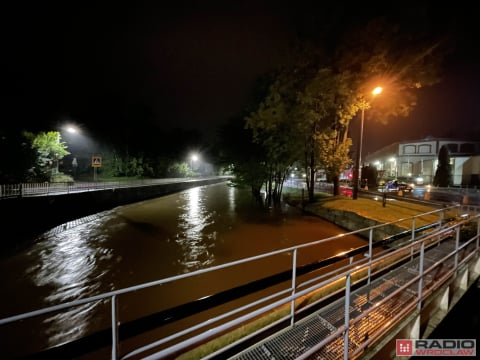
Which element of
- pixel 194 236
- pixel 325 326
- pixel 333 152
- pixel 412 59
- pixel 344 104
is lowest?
pixel 194 236

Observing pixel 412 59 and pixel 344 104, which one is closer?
pixel 412 59

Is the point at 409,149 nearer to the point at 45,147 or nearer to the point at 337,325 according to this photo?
the point at 337,325

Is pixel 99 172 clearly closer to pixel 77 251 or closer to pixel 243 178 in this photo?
pixel 243 178

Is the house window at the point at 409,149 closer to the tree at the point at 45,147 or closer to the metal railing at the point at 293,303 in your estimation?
the metal railing at the point at 293,303

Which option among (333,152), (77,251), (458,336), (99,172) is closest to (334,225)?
(333,152)

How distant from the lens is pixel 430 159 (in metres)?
43.7

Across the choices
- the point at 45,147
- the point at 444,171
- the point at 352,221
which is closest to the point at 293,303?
the point at 352,221

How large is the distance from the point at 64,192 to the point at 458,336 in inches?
773

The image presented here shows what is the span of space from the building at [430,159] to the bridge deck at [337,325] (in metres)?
38.3

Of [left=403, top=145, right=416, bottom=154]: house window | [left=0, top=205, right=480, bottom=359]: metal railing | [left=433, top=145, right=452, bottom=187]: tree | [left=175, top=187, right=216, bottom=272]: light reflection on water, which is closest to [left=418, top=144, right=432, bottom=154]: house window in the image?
[left=403, top=145, right=416, bottom=154]: house window

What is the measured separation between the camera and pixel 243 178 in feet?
72.6

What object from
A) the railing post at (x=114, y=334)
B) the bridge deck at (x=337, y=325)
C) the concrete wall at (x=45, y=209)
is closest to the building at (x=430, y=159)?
the concrete wall at (x=45, y=209)

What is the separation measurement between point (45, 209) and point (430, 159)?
5658 cm

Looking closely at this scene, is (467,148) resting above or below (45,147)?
above
